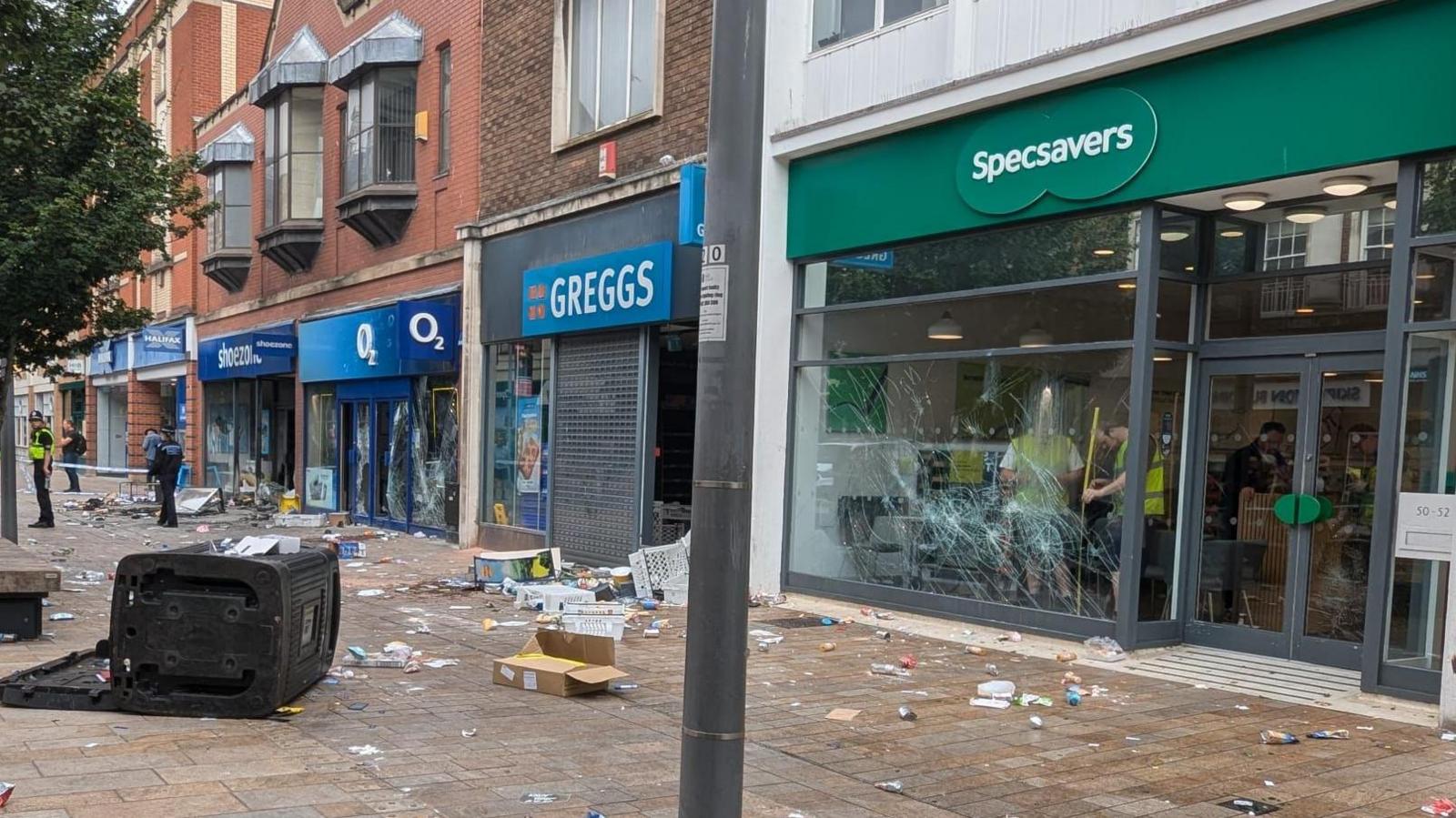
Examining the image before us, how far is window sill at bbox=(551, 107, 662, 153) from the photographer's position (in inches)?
502

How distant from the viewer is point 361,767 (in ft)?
17.5

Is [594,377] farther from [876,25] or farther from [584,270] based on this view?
[876,25]

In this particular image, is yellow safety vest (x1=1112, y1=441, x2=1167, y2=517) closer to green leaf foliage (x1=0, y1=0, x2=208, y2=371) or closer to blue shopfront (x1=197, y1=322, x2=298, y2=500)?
green leaf foliage (x1=0, y1=0, x2=208, y2=371)

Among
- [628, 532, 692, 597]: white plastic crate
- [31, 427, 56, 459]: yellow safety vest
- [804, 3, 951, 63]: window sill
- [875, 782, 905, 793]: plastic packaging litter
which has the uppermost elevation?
[804, 3, 951, 63]: window sill

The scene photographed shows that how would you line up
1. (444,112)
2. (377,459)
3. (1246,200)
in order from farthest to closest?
(377,459) < (444,112) < (1246,200)

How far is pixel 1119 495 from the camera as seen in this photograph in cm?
860

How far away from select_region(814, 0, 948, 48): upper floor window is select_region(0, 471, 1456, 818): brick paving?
589cm

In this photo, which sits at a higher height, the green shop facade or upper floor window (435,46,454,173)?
upper floor window (435,46,454,173)

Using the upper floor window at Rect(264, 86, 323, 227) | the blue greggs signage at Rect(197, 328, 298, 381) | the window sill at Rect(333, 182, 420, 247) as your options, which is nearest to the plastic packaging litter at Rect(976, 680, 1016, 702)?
the window sill at Rect(333, 182, 420, 247)

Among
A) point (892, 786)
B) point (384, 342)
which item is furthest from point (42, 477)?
point (892, 786)

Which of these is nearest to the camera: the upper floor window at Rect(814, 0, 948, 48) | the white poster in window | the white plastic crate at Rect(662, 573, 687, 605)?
the upper floor window at Rect(814, 0, 948, 48)

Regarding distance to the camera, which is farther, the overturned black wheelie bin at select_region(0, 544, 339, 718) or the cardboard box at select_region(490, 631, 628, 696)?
the cardboard box at select_region(490, 631, 628, 696)

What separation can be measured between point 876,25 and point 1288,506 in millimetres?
5633

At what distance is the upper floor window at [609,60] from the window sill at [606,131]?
0.12 metres
